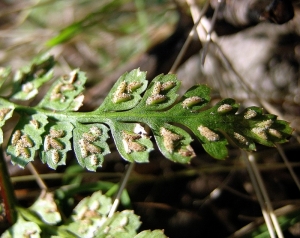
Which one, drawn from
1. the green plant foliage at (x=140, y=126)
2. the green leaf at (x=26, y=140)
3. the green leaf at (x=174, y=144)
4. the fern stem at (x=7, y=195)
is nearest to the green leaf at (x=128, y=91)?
the green plant foliage at (x=140, y=126)

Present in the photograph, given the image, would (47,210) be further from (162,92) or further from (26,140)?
(162,92)

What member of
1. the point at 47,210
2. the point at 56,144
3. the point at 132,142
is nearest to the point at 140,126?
the point at 132,142

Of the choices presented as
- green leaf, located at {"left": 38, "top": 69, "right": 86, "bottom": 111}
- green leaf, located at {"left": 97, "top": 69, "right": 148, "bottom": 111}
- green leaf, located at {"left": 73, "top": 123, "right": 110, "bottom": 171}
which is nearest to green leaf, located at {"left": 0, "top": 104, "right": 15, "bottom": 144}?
green leaf, located at {"left": 38, "top": 69, "right": 86, "bottom": 111}

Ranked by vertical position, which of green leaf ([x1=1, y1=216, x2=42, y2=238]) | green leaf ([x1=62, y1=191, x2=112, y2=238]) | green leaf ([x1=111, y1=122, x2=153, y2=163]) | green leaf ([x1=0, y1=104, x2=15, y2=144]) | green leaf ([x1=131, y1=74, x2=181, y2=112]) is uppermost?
green leaf ([x1=0, y1=104, x2=15, y2=144])

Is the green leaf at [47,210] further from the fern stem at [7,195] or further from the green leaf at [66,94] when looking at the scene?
the green leaf at [66,94]

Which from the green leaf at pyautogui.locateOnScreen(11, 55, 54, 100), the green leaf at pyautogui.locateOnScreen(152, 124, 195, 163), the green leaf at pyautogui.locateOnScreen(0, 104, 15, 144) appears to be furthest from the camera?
the green leaf at pyautogui.locateOnScreen(11, 55, 54, 100)

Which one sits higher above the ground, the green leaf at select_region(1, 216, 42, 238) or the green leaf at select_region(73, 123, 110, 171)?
the green leaf at select_region(73, 123, 110, 171)

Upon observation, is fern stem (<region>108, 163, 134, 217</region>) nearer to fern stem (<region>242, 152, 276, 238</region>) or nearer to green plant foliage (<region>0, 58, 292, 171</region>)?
green plant foliage (<region>0, 58, 292, 171</region>)

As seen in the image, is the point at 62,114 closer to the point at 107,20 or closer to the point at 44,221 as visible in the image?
Answer: the point at 44,221
